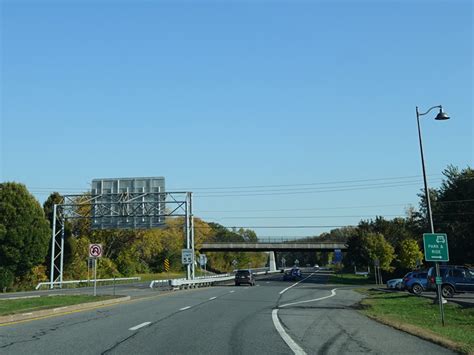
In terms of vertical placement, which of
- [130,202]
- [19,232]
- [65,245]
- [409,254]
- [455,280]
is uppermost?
[130,202]

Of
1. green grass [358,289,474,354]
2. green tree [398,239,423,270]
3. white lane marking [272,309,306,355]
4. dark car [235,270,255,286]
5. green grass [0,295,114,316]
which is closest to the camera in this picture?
white lane marking [272,309,306,355]

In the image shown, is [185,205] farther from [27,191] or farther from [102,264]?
[102,264]

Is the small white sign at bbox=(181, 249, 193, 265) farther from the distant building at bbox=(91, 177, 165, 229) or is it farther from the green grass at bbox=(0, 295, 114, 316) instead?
the green grass at bbox=(0, 295, 114, 316)

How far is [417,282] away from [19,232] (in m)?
33.4

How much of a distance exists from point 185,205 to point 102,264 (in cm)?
2569

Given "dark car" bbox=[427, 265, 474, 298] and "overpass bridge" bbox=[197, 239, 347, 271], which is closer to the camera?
"dark car" bbox=[427, 265, 474, 298]

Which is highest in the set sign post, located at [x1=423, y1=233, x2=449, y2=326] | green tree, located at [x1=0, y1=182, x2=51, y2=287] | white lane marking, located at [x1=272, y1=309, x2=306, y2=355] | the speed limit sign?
green tree, located at [x1=0, y1=182, x2=51, y2=287]

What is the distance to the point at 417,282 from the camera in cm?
3678

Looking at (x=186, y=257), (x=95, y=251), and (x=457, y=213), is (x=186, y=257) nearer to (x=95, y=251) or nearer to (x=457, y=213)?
(x=95, y=251)

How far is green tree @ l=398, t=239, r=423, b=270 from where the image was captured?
203 ft

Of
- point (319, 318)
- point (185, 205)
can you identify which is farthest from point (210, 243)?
point (319, 318)

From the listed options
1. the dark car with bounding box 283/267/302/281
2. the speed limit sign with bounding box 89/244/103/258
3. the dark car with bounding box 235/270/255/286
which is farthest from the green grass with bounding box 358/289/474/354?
the dark car with bounding box 283/267/302/281

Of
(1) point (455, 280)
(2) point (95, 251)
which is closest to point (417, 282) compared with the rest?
(1) point (455, 280)

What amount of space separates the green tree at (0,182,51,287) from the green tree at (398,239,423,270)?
40.2 meters
